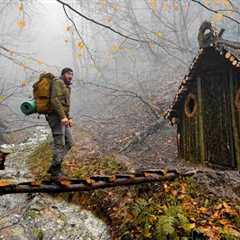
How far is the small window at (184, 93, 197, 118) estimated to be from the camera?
1096 cm

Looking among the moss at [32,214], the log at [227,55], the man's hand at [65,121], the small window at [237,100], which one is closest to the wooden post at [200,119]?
the small window at [237,100]

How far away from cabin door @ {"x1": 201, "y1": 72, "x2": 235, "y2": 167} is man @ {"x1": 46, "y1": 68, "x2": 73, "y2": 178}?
441cm

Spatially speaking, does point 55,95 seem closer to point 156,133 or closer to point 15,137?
point 156,133

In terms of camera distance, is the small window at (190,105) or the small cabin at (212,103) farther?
the small window at (190,105)

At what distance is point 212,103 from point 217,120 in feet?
1.71

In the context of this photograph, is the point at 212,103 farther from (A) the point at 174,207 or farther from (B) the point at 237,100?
(A) the point at 174,207

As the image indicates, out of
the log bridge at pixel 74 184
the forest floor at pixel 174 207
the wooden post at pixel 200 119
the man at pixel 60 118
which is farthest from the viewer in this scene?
the wooden post at pixel 200 119

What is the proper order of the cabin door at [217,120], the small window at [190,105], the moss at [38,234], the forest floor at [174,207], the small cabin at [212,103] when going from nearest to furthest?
the forest floor at [174,207], the moss at [38,234], the small cabin at [212,103], the cabin door at [217,120], the small window at [190,105]

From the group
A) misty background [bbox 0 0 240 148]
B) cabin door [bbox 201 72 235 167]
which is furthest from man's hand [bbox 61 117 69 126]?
cabin door [bbox 201 72 235 167]

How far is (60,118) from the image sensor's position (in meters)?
6.72

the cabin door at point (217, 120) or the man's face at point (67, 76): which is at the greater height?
the man's face at point (67, 76)

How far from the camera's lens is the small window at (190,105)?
11.0 meters

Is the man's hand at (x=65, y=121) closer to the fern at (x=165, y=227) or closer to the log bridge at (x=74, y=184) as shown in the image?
the log bridge at (x=74, y=184)

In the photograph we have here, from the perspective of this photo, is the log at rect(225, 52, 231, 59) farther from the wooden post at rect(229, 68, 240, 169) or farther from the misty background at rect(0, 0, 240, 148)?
the misty background at rect(0, 0, 240, 148)
